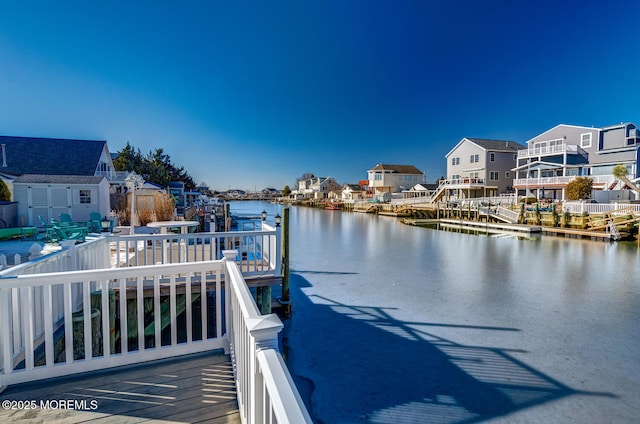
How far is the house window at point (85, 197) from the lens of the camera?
15305 millimetres

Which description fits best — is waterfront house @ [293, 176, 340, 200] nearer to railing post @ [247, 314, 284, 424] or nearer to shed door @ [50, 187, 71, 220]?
shed door @ [50, 187, 71, 220]

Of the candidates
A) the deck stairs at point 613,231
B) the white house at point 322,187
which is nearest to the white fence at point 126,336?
the deck stairs at point 613,231

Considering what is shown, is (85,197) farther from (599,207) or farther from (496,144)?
(496,144)

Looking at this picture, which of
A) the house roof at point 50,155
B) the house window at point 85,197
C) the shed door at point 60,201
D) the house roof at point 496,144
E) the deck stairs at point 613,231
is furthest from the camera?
the house roof at point 496,144

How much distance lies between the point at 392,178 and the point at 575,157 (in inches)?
1029

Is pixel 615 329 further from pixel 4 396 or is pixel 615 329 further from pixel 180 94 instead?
pixel 180 94

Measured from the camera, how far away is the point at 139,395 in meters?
2.48

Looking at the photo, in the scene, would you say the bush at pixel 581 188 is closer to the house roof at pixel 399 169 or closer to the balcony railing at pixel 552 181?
the balcony railing at pixel 552 181

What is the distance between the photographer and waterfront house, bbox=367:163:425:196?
52.8m

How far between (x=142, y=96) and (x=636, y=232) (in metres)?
31.2

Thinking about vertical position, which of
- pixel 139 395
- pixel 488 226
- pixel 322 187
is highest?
pixel 322 187

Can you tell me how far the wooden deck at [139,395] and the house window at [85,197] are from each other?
1570cm

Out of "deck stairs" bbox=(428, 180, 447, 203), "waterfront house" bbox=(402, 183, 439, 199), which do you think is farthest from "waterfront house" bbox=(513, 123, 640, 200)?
"waterfront house" bbox=(402, 183, 439, 199)

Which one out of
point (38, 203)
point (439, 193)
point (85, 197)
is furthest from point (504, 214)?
point (38, 203)
